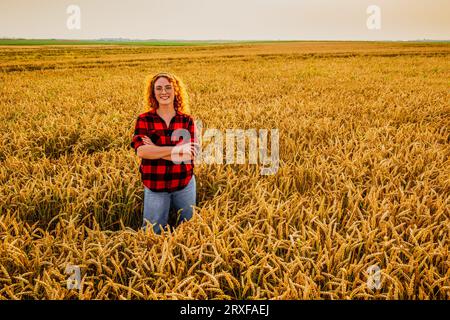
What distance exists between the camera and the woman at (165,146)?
2.55 meters

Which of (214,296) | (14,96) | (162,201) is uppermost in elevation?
(14,96)

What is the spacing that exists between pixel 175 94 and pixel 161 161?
1.95 ft

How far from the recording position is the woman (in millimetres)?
2549

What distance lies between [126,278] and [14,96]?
32.8 ft

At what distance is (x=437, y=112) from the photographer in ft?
21.3

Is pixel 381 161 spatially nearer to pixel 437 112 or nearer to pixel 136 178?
pixel 136 178

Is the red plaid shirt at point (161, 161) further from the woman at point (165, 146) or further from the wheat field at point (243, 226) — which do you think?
the wheat field at point (243, 226)

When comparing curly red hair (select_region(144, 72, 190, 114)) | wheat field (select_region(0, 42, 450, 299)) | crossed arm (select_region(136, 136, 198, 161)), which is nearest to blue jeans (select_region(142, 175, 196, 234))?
wheat field (select_region(0, 42, 450, 299))

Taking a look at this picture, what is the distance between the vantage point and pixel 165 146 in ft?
8.38

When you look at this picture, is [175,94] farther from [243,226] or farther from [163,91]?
[243,226]

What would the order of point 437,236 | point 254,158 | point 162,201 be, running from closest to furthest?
point 437,236 → point 162,201 → point 254,158

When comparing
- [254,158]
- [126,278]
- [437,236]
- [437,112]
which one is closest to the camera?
[126,278]

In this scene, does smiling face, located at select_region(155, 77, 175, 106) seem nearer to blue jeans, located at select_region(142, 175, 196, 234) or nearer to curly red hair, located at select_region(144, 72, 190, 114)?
curly red hair, located at select_region(144, 72, 190, 114)
